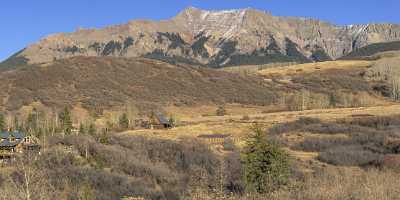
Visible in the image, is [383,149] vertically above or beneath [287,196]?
beneath

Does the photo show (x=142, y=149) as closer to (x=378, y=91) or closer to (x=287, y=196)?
(x=287, y=196)

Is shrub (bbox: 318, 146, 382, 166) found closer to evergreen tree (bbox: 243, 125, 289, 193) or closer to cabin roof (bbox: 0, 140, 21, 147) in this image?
evergreen tree (bbox: 243, 125, 289, 193)

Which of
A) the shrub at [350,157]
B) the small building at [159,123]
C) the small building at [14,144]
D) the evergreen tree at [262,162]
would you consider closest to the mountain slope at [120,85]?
the small building at [159,123]

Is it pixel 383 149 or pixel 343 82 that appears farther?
pixel 343 82

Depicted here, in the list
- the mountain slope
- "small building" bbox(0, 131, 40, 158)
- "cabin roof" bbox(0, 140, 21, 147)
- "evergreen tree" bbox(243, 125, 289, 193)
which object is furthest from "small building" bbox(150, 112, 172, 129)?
"evergreen tree" bbox(243, 125, 289, 193)

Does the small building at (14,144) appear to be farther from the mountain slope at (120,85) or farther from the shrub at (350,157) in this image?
the mountain slope at (120,85)

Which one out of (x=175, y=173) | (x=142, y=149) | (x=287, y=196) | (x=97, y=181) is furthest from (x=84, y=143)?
(x=287, y=196)

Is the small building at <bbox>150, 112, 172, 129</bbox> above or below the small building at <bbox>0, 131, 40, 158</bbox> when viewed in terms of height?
below

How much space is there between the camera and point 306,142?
192ft

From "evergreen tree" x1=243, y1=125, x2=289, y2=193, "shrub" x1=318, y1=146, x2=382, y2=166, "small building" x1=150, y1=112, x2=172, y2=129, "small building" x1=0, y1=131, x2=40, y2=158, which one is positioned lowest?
"small building" x1=150, y1=112, x2=172, y2=129

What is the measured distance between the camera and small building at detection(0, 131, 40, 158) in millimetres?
46728

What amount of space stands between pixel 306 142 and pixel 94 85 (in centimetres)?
9388

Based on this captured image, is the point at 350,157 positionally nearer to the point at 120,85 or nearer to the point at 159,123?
the point at 159,123

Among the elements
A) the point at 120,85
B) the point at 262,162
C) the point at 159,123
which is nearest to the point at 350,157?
the point at 262,162
